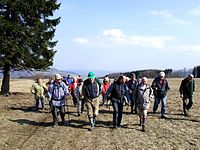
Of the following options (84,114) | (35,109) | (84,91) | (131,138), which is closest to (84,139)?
(131,138)

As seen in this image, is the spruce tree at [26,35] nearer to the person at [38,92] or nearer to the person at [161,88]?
the person at [38,92]

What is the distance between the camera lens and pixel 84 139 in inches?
480

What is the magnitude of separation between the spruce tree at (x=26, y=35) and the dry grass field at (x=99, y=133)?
384 inches

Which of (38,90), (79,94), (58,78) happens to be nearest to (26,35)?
(38,90)

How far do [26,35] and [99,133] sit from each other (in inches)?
642

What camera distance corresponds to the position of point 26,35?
2748 cm

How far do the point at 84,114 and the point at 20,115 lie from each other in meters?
3.25

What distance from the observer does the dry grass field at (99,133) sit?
37.4 ft

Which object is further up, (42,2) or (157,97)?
(42,2)

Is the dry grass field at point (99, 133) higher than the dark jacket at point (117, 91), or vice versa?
the dark jacket at point (117, 91)

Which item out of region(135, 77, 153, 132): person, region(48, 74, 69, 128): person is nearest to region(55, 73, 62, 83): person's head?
region(48, 74, 69, 128): person

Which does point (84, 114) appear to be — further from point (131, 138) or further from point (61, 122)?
point (131, 138)

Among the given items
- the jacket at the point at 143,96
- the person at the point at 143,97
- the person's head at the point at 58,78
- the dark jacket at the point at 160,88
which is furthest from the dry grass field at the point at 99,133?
the person's head at the point at 58,78

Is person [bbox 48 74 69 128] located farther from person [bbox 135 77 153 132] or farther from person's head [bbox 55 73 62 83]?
person [bbox 135 77 153 132]
